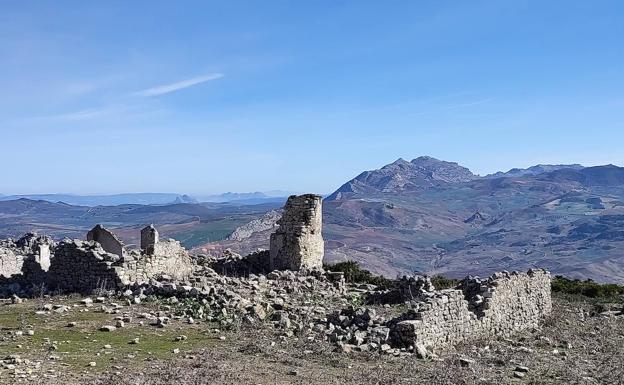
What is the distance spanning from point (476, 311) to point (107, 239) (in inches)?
576

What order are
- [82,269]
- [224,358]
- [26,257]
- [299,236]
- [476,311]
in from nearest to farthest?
[224,358] → [476,311] → [82,269] → [26,257] → [299,236]

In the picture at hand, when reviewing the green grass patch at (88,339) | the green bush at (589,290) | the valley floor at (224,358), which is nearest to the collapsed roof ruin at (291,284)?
the valley floor at (224,358)

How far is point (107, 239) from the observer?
25.5m

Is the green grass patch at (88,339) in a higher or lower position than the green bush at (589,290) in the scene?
higher

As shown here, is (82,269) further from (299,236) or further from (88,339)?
(299,236)

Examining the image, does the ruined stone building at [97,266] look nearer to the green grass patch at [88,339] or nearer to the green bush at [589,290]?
the green grass patch at [88,339]

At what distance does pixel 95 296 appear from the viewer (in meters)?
18.5

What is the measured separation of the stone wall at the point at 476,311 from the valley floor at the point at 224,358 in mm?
634

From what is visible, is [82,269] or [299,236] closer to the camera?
[82,269]

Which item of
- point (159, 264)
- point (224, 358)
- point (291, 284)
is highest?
point (159, 264)

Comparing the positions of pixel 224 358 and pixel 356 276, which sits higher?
pixel 224 358

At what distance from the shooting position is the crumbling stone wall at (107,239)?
24.8 metres

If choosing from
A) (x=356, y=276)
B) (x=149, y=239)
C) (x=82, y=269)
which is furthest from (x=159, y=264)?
(x=356, y=276)

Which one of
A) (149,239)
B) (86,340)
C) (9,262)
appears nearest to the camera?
(86,340)
